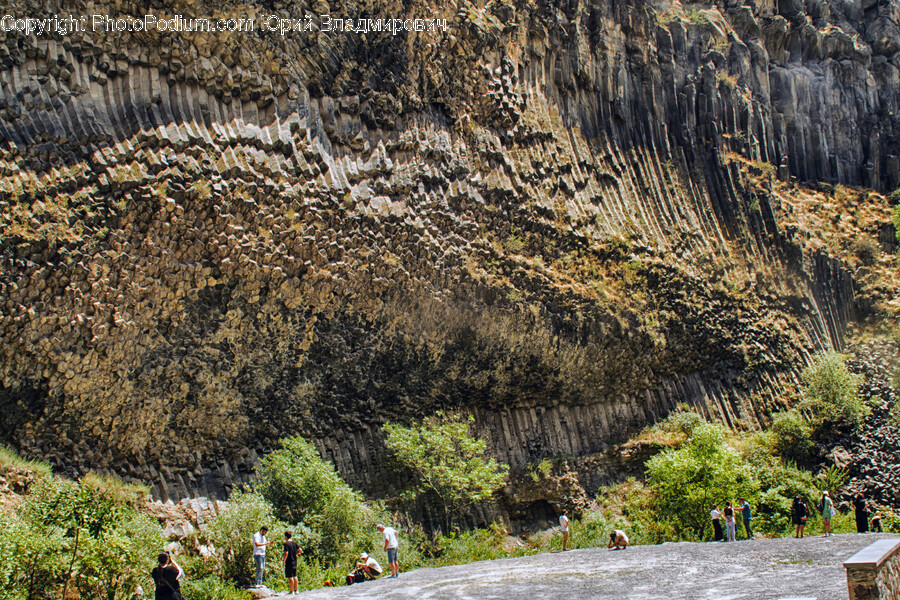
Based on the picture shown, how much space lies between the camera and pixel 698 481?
18.0 m

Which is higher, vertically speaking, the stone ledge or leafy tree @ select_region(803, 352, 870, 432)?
the stone ledge

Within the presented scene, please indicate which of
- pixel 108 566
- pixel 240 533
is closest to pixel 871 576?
pixel 108 566

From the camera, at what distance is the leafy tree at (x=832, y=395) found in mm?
24047

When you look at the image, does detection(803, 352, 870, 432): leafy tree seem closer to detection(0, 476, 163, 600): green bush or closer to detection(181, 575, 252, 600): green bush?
detection(181, 575, 252, 600): green bush

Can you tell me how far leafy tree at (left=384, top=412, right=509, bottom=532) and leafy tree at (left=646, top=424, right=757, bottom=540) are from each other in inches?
159

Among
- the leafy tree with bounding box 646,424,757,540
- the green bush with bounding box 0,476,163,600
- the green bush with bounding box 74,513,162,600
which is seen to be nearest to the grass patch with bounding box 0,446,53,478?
the green bush with bounding box 0,476,163,600

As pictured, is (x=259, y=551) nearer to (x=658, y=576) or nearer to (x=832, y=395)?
(x=658, y=576)

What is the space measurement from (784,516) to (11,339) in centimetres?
1883

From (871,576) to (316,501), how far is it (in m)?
11.6

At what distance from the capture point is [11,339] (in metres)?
14.0

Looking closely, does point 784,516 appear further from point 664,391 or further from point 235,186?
point 235,186

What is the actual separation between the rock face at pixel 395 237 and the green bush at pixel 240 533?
2223mm

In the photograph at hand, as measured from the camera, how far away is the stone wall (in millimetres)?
7199

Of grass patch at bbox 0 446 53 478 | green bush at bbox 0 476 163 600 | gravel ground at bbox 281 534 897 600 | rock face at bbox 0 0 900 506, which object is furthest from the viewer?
rock face at bbox 0 0 900 506
